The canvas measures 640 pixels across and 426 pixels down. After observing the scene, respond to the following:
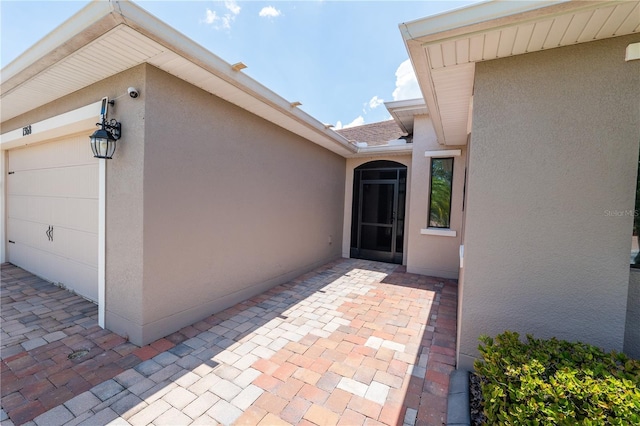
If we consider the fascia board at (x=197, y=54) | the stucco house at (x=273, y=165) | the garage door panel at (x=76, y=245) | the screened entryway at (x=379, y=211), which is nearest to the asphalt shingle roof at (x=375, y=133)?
the screened entryway at (x=379, y=211)

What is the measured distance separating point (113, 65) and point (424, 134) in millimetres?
6941

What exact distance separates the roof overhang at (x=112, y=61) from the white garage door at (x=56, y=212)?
106 centimetres

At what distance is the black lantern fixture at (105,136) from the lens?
141 inches

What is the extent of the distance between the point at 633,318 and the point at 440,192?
518cm

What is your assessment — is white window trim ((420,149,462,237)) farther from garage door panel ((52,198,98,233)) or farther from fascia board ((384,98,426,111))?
garage door panel ((52,198,98,233))

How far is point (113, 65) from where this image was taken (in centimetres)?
358

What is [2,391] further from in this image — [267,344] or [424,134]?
[424,134]

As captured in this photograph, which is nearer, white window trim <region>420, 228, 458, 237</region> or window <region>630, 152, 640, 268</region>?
window <region>630, 152, 640, 268</region>

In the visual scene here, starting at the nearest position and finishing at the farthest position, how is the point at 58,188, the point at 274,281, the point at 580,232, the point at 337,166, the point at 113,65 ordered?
the point at 580,232 → the point at 113,65 → the point at 58,188 → the point at 274,281 → the point at 337,166

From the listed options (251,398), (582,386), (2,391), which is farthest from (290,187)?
(582,386)

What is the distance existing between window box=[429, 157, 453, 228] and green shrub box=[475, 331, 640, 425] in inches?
211

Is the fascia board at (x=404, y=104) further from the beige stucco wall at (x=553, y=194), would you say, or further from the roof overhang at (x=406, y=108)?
the beige stucco wall at (x=553, y=194)

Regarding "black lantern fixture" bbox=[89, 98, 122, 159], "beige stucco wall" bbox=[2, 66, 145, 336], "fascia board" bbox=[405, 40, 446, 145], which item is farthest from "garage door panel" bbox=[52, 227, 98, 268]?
"fascia board" bbox=[405, 40, 446, 145]

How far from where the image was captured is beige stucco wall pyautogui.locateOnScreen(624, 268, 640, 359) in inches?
104
